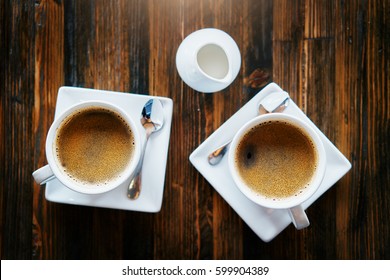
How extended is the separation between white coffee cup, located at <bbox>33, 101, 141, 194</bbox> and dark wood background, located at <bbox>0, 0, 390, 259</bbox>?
195 mm

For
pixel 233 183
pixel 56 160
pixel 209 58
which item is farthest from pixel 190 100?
pixel 56 160

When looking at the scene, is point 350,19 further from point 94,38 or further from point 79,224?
point 79,224

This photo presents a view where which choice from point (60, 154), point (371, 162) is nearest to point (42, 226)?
point (60, 154)

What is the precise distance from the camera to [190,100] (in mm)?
1053

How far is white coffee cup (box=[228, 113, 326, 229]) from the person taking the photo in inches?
34.0

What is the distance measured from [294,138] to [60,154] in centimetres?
51

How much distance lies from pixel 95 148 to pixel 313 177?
0.48 meters

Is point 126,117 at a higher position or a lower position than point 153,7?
lower

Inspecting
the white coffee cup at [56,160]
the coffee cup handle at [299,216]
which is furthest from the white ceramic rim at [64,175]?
the coffee cup handle at [299,216]

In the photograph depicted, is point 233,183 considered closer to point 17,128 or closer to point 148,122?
point 148,122

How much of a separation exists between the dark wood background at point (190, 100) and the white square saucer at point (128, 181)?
0.10 meters

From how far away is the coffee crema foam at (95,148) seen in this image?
0.92 metres

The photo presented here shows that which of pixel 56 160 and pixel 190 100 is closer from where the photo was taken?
pixel 56 160

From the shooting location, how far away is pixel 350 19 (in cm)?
107
